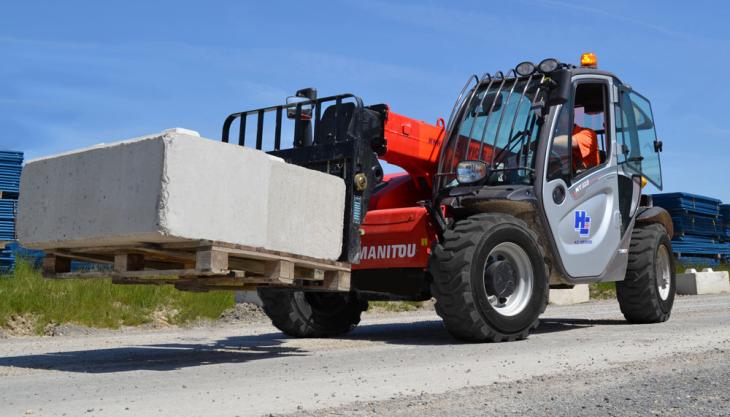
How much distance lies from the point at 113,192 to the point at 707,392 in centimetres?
415

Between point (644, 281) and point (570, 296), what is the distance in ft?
24.2

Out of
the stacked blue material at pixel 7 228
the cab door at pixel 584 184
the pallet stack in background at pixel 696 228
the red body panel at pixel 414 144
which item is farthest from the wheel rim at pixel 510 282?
the pallet stack in background at pixel 696 228

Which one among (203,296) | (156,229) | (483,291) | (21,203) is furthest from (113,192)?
(203,296)

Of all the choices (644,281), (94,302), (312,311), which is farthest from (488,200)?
(94,302)

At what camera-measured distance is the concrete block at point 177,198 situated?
5.89 m

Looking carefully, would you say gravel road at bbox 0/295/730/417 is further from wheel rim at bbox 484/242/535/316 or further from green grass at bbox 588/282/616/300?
green grass at bbox 588/282/616/300

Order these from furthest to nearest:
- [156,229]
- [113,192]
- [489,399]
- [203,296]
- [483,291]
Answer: [203,296], [483,291], [113,192], [156,229], [489,399]

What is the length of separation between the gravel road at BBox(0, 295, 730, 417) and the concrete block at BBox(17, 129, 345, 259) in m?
1.00

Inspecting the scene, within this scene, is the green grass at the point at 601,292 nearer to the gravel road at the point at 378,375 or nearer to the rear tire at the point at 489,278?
the gravel road at the point at 378,375

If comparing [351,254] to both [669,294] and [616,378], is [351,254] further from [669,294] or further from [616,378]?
[669,294]

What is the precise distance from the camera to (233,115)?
28.3 feet

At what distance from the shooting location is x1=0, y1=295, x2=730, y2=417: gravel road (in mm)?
4559

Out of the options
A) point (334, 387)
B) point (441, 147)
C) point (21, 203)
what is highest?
point (441, 147)

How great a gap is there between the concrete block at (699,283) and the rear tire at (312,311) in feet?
40.4
